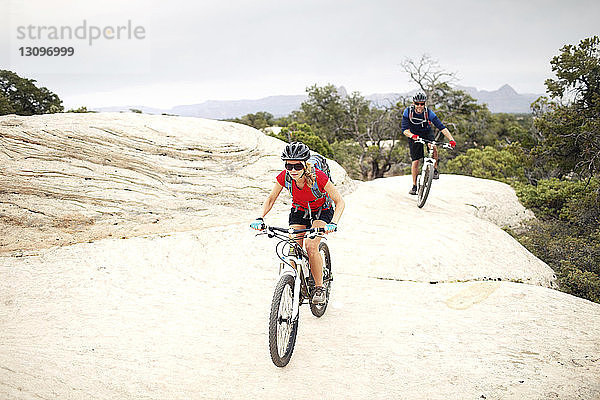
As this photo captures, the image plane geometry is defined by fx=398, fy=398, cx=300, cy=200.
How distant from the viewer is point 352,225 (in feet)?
30.9

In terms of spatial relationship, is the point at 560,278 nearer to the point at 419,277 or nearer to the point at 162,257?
the point at 419,277

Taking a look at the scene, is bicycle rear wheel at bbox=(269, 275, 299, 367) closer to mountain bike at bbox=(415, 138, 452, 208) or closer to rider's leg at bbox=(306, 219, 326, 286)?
rider's leg at bbox=(306, 219, 326, 286)

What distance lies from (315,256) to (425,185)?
6.32 meters

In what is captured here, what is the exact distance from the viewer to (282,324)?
464cm

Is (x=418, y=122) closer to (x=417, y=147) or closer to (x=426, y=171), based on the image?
(x=417, y=147)

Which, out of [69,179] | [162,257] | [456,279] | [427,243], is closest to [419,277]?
[456,279]

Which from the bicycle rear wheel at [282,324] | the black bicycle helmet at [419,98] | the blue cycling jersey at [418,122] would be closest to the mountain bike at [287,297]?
the bicycle rear wheel at [282,324]

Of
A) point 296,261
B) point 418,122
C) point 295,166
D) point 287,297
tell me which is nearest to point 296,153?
point 295,166

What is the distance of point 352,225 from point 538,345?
4.90 meters

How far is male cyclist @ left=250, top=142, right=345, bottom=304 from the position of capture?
14.9ft

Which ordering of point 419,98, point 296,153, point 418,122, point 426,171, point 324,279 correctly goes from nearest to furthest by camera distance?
1. point 296,153
2. point 324,279
3. point 419,98
4. point 418,122
5. point 426,171

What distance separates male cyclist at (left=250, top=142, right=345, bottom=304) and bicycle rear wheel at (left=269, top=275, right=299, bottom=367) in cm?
57

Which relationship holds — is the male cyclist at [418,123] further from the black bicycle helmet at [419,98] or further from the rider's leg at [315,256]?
the rider's leg at [315,256]

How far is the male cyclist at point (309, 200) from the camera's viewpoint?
179 inches
